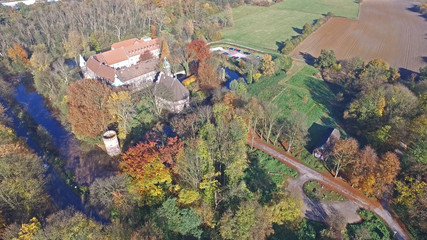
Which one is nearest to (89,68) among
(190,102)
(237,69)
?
(190,102)

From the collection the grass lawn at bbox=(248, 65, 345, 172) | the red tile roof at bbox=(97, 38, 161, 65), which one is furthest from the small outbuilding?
the red tile roof at bbox=(97, 38, 161, 65)

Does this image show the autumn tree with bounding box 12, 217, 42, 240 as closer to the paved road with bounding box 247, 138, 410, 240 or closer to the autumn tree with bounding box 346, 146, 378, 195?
the paved road with bounding box 247, 138, 410, 240

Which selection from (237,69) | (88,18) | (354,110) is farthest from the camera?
(88,18)

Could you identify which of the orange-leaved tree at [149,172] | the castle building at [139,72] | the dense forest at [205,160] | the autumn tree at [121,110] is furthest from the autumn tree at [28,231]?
the castle building at [139,72]

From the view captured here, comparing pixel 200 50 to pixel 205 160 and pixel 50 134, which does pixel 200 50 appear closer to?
pixel 50 134

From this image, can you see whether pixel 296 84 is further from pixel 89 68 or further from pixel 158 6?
pixel 158 6

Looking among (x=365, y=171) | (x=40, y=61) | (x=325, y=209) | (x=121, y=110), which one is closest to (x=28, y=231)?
(x=121, y=110)
